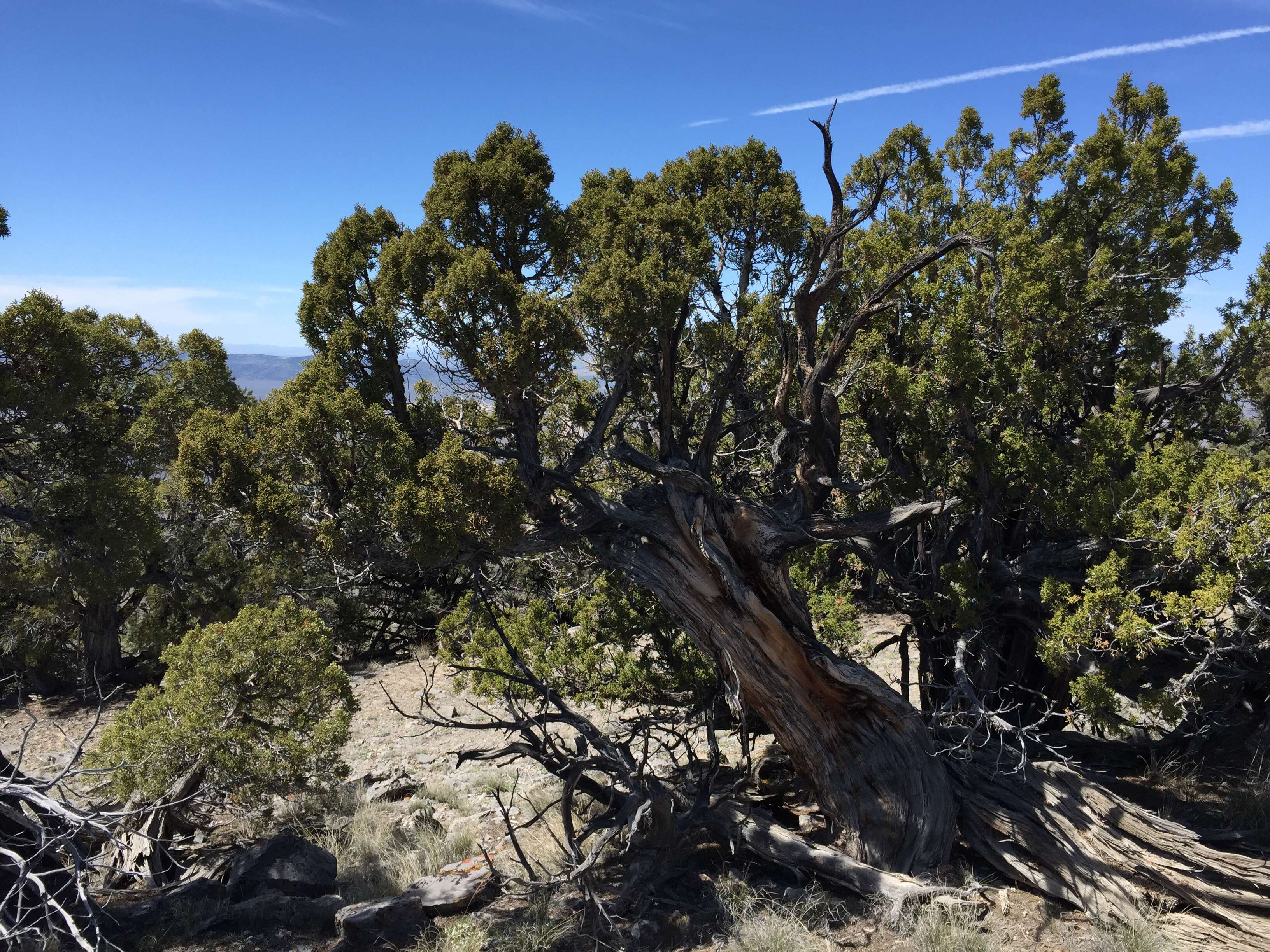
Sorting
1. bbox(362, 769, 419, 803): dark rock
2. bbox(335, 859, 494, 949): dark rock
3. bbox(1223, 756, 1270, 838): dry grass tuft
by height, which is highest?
bbox(1223, 756, 1270, 838): dry grass tuft

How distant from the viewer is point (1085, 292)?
8.03 metres

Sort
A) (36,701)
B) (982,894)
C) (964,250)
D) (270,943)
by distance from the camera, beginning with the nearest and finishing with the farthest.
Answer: (270,943) → (982,894) → (964,250) → (36,701)

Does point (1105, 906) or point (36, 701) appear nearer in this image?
point (1105, 906)

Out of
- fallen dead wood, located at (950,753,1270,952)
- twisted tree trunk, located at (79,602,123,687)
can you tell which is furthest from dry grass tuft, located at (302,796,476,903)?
twisted tree trunk, located at (79,602,123,687)

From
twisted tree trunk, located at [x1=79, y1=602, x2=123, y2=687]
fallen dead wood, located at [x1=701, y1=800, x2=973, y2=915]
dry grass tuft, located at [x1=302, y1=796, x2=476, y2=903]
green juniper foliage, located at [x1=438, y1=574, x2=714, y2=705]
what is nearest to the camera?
fallen dead wood, located at [x1=701, y1=800, x2=973, y2=915]

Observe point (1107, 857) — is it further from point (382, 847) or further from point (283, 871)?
point (283, 871)

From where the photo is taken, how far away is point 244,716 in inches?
302

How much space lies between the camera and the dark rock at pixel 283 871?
7.18 metres

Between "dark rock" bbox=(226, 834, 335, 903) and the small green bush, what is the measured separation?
512mm

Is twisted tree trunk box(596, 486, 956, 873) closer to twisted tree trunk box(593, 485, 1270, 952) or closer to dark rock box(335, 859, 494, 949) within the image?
twisted tree trunk box(593, 485, 1270, 952)

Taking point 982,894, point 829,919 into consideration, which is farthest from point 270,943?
point 982,894

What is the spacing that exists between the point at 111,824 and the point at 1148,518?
25.5ft

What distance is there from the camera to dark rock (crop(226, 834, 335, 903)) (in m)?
7.18

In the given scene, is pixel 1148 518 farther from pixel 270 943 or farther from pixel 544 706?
pixel 270 943
